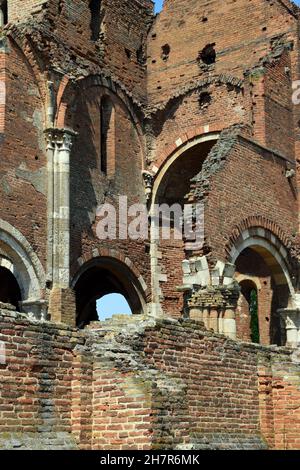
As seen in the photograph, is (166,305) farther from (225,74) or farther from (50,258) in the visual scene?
(225,74)

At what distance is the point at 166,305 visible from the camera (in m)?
20.9

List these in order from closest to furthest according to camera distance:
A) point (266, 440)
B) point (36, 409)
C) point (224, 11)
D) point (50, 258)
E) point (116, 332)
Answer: point (36, 409), point (116, 332), point (266, 440), point (50, 258), point (224, 11)

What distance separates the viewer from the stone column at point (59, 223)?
17.4m

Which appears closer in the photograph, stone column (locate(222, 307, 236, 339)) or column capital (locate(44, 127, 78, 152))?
stone column (locate(222, 307, 236, 339))

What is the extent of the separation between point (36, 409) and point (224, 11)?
590 inches

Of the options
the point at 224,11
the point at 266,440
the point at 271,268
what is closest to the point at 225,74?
the point at 224,11

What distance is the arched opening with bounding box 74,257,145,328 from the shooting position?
1991cm

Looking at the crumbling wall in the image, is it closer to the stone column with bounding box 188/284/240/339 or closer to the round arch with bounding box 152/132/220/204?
the stone column with bounding box 188/284/240/339

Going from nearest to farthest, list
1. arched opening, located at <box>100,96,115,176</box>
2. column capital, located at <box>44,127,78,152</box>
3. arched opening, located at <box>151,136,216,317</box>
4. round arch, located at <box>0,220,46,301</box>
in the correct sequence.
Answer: round arch, located at <box>0,220,46,301</box>, column capital, located at <box>44,127,78,152</box>, arched opening, located at <box>100,96,115,176</box>, arched opening, located at <box>151,136,216,317</box>

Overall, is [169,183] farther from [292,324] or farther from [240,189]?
[292,324]

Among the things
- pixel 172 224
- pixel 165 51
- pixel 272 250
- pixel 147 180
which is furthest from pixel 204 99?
pixel 272 250

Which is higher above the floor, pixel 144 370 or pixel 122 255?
pixel 122 255

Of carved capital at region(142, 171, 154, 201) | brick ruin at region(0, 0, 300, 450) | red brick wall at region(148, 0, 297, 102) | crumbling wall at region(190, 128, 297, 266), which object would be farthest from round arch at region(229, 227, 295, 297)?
red brick wall at region(148, 0, 297, 102)

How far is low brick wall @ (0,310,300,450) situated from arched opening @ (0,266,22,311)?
29.2 ft
